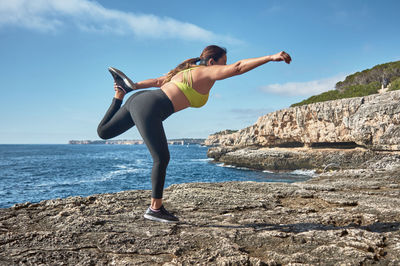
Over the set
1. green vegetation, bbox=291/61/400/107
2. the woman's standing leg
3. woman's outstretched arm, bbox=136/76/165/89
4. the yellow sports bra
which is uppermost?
green vegetation, bbox=291/61/400/107

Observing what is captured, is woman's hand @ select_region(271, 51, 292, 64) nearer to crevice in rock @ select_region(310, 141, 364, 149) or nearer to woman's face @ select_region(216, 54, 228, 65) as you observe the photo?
woman's face @ select_region(216, 54, 228, 65)

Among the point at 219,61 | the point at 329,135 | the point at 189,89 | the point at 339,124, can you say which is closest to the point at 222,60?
the point at 219,61

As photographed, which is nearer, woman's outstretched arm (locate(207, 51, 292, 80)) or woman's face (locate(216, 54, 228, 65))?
woman's outstretched arm (locate(207, 51, 292, 80))

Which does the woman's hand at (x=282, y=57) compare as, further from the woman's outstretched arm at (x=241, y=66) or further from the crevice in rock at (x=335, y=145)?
the crevice in rock at (x=335, y=145)

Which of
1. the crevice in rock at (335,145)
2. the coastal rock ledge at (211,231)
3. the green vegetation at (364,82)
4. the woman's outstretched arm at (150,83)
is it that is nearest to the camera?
the coastal rock ledge at (211,231)

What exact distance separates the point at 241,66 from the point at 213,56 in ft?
1.92

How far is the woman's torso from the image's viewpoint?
3.29m

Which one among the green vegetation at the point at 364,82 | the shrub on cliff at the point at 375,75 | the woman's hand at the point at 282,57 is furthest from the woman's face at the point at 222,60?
the shrub on cliff at the point at 375,75

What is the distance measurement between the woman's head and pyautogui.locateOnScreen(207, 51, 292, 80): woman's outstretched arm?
243 mm

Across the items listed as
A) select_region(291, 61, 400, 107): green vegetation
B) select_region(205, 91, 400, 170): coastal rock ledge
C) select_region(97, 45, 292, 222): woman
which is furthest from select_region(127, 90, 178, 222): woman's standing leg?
select_region(291, 61, 400, 107): green vegetation

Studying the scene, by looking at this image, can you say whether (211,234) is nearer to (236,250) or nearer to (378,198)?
(236,250)

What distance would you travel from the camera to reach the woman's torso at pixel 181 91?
10.8 feet

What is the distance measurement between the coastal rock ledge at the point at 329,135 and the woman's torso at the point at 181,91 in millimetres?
24409

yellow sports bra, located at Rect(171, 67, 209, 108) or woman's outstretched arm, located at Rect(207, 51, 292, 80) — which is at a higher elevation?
woman's outstretched arm, located at Rect(207, 51, 292, 80)
